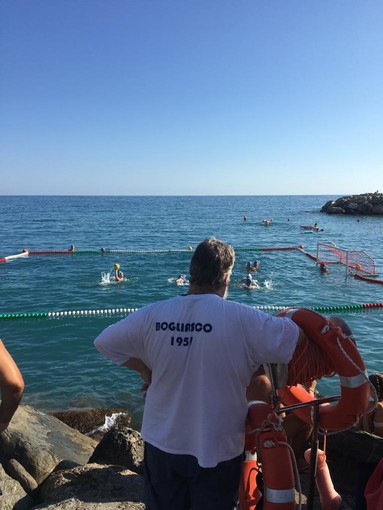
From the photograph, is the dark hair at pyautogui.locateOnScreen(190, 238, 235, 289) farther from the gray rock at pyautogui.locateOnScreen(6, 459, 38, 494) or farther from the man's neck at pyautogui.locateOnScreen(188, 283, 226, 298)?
the gray rock at pyautogui.locateOnScreen(6, 459, 38, 494)

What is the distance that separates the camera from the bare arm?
2471mm

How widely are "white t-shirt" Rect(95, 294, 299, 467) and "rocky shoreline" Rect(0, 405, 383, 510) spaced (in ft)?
5.68

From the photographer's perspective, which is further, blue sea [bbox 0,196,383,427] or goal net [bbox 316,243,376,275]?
goal net [bbox 316,243,376,275]

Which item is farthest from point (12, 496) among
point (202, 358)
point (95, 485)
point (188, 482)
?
point (202, 358)

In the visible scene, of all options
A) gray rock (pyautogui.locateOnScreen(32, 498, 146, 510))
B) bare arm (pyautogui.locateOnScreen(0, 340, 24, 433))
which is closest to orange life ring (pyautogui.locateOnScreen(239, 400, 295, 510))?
bare arm (pyautogui.locateOnScreen(0, 340, 24, 433))

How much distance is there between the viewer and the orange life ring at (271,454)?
7.57 feet

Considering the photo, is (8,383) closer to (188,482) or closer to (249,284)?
(188,482)

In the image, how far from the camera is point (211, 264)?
7.72 feet

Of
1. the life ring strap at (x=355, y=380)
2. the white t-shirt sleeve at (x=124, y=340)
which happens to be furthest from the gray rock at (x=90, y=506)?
the life ring strap at (x=355, y=380)

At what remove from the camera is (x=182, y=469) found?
234 cm

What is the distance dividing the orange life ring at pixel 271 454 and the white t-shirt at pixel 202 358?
126mm

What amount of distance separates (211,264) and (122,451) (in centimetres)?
347

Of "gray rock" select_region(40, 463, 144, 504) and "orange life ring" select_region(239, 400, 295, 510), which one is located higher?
"orange life ring" select_region(239, 400, 295, 510)

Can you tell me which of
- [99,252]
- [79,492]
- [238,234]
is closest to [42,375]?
[79,492]
